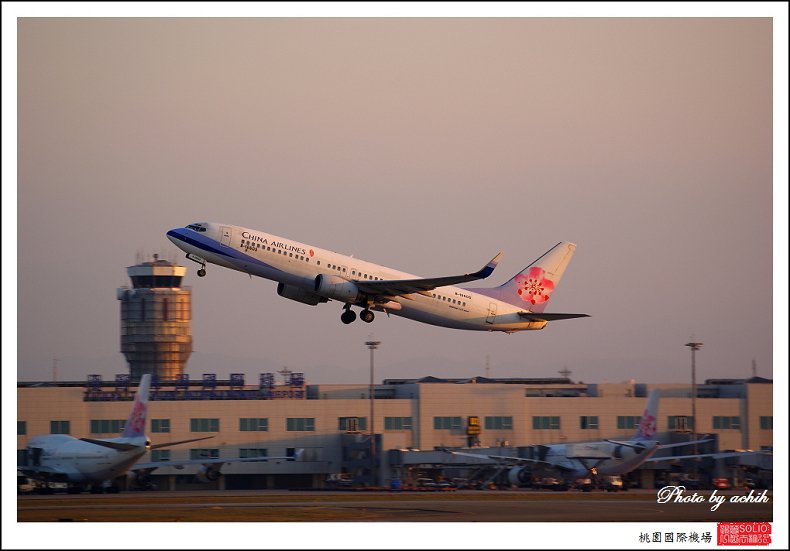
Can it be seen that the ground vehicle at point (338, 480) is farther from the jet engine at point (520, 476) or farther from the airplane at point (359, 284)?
the airplane at point (359, 284)

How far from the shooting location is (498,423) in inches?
3605

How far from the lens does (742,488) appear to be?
77.8 m

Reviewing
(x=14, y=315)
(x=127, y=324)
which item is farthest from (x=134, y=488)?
(x=127, y=324)

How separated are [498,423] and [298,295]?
28.8 meters

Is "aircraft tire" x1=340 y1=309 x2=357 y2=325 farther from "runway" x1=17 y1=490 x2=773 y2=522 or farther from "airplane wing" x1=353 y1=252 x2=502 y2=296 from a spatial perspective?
"runway" x1=17 y1=490 x2=773 y2=522

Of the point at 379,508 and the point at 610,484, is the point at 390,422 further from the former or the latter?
the point at 379,508

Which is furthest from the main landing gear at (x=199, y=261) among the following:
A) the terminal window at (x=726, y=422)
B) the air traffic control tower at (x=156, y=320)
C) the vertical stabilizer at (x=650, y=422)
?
the air traffic control tower at (x=156, y=320)

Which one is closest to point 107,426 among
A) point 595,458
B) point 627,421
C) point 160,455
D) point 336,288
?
point 160,455

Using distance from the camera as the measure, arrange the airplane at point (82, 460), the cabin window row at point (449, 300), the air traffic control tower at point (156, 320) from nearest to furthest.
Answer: the airplane at point (82, 460) → the cabin window row at point (449, 300) → the air traffic control tower at point (156, 320)

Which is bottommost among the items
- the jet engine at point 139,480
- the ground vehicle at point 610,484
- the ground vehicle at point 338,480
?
the ground vehicle at point 338,480

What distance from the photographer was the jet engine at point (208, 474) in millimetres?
78750

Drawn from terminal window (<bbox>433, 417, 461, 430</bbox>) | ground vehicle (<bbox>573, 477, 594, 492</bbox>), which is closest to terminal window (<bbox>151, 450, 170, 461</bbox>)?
terminal window (<bbox>433, 417, 461, 430</bbox>)

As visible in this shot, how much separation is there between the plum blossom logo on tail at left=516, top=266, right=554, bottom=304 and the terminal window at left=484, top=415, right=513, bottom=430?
55.0ft

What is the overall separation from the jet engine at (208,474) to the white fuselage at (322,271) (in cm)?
1862
